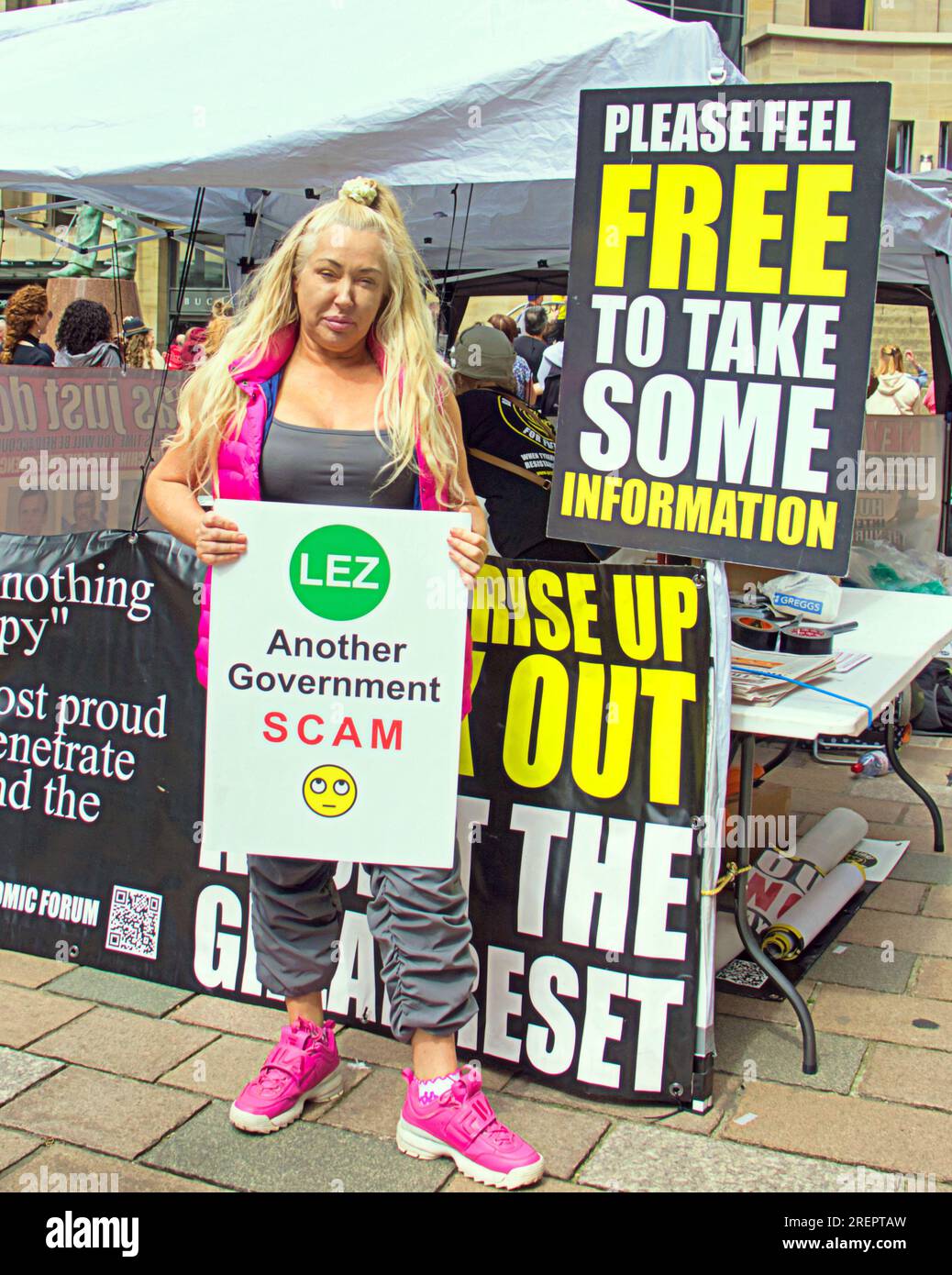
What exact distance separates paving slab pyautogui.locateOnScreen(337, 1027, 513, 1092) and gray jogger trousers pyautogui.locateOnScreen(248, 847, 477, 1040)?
15.1 inches

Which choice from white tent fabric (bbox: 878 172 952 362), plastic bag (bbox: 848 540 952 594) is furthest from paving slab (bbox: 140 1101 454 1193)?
plastic bag (bbox: 848 540 952 594)

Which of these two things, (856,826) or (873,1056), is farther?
(856,826)


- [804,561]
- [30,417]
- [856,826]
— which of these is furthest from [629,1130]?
[30,417]

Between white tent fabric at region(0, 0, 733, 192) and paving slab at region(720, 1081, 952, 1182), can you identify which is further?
white tent fabric at region(0, 0, 733, 192)

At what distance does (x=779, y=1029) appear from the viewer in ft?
10.6

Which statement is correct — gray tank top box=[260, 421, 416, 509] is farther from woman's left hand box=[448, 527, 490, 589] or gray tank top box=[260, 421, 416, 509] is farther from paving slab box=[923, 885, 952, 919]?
paving slab box=[923, 885, 952, 919]

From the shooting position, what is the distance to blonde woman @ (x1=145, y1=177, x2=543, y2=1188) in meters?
2.51

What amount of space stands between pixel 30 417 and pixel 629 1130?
4.40 m

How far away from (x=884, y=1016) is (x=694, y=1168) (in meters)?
0.99

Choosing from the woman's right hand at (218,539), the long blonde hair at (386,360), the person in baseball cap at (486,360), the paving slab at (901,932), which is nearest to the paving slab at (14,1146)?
the woman's right hand at (218,539)

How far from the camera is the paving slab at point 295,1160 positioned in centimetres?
249

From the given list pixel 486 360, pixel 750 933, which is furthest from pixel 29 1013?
pixel 486 360
